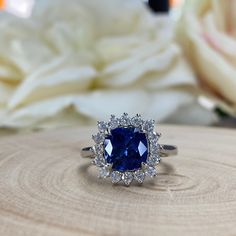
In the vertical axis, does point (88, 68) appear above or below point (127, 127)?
above

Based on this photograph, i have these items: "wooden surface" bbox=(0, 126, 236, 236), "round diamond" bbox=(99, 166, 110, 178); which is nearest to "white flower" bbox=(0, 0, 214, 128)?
"wooden surface" bbox=(0, 126, 236, 236)

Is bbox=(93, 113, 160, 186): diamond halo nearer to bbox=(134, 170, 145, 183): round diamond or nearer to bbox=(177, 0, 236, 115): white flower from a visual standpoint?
bbox=(134, 170, 145, 183): round diamond

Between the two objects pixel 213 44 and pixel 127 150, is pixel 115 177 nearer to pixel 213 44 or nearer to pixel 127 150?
pixel 127 150

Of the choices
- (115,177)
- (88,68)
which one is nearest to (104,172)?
(115,177)

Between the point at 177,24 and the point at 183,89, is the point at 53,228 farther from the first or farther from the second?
the point at 177,24

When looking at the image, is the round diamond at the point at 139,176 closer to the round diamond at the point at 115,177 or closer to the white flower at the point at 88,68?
the round diamond at the point at 115,177

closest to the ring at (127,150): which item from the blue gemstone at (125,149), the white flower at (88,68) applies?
the blue gemstone at (125,149)
